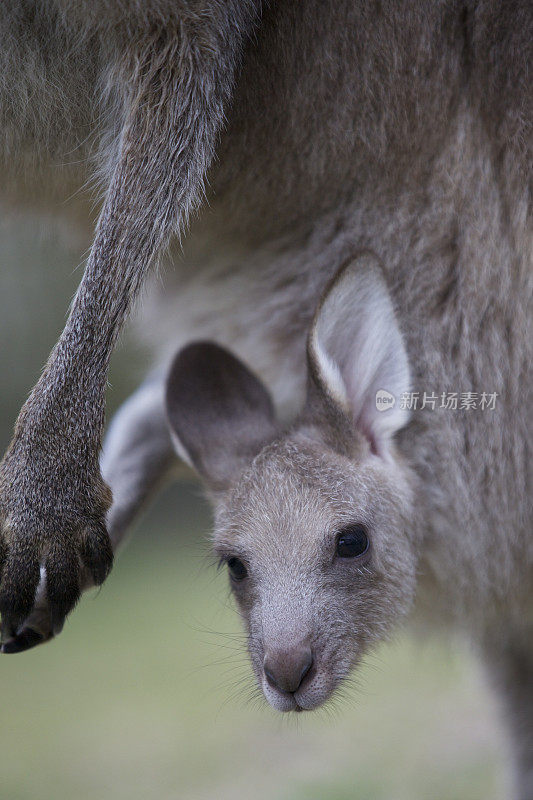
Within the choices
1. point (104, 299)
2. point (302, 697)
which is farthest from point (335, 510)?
point (104, 299)

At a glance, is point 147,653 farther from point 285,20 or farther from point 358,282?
point 285,20

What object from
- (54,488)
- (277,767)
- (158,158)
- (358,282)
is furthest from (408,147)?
(277,767)

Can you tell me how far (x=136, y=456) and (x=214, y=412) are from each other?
0.97 feet

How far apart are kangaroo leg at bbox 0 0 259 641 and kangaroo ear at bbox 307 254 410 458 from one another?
0.33m

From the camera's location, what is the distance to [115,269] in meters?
1.76

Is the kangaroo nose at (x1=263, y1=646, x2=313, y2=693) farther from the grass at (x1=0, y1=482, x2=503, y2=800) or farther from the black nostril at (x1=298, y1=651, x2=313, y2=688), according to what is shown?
the grass at (x1=0, y1=482, x2=503, y2=800)

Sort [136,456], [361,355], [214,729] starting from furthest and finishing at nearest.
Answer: [214,729], [136,456], [361,355]

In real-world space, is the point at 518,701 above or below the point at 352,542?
below

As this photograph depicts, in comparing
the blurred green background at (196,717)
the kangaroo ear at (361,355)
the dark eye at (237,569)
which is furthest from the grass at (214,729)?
the kangaroo ear at (361,355)

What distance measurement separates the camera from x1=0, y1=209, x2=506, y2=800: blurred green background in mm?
2531

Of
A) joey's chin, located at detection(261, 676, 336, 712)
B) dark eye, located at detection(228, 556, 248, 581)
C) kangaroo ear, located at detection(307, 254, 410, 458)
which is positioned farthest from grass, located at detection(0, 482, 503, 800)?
kangaroo ear, located at detection(307, 254, 410, 458)

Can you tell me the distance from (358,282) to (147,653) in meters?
2.34

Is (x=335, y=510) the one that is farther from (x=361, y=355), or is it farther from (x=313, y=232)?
(x=313, y=232)

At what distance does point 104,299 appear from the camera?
175 cm
